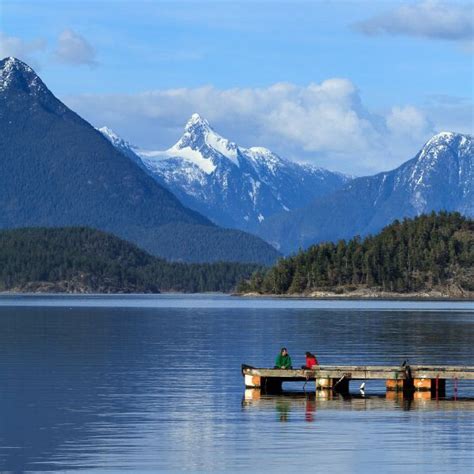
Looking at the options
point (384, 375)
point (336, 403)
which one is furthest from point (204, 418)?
point (384, 375)

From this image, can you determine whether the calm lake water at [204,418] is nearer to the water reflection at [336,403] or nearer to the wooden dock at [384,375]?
the water reflection at [336,403]

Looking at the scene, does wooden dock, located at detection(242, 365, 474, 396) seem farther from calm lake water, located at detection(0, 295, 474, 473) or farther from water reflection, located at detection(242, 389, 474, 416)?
calm lake water, located at detection(0, 295, 474, 473)

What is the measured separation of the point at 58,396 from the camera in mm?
92375

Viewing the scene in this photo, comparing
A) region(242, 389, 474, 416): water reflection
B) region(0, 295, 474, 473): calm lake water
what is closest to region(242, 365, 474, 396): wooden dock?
region(242, 389, 474, 416): water reflection

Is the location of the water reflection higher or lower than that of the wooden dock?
lower

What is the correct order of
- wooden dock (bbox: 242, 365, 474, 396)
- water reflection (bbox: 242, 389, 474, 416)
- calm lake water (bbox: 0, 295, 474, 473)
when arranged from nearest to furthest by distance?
calm lake water (bbox: 0, 295, 474, 473)
water reflection (bbox: 242, 389, 474, 416)
wooden dock (bbox: 242, 365, 474, 396)

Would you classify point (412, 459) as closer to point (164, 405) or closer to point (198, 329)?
point (164, 405)

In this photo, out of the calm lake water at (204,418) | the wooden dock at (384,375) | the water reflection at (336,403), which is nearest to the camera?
the calm lake water at (204,418)

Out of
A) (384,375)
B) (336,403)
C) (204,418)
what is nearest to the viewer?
(204,418)

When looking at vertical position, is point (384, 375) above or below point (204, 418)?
above

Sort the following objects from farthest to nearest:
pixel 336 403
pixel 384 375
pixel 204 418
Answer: pixel 384 375, pixel 336 403, pixel 204 418

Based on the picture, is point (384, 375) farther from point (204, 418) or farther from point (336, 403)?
point (204, 418)

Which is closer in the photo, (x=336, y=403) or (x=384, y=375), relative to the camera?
(x=336, y=403)

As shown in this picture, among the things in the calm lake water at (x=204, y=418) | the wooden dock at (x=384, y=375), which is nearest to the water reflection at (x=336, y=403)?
the calm lake water at (x=204, y=418)
